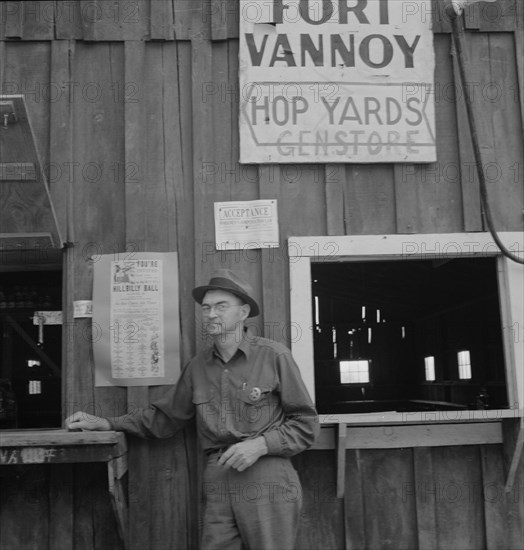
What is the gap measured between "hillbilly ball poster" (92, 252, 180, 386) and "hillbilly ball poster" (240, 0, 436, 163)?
0.84 metres

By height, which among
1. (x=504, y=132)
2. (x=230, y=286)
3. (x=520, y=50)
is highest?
(x=520, y=50)

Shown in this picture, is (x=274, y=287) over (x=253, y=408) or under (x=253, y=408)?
over

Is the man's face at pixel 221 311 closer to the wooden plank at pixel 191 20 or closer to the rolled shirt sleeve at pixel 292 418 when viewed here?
the rolled shirt sleeve at pixel 292 418

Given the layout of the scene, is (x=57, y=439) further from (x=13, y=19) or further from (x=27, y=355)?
(x=27, y=355)

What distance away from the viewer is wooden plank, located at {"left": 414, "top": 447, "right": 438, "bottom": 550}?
4.00 meters

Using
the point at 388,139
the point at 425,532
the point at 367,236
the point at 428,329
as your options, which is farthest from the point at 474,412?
the point at 428,329

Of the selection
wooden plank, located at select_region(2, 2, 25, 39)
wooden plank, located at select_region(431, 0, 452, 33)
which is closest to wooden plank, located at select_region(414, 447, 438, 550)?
wooden plank, located at select_region(431, 0, 452, 33)

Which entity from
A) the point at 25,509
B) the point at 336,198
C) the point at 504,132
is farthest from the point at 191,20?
Answer: the point at 25,509

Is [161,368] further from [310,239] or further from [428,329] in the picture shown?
[428,329]

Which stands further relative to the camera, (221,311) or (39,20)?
(39,20)

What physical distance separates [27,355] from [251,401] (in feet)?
28.3

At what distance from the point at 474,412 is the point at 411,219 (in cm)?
112

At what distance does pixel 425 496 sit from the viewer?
13.2 ft

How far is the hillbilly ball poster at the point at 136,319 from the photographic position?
4.03 metres
